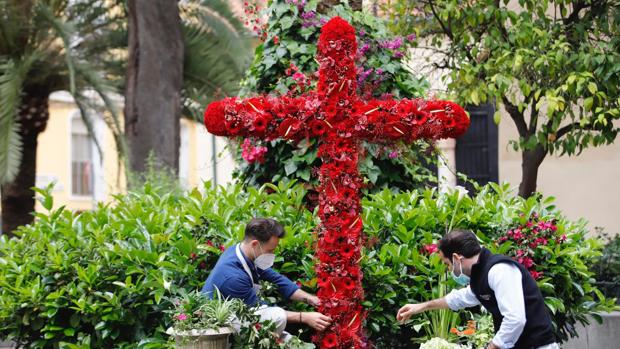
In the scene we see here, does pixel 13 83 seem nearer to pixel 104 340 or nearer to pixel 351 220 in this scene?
pixel 104 340

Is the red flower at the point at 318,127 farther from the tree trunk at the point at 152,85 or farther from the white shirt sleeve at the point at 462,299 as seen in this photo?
the tree trunk at the point at 152,85

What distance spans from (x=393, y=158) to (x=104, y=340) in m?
2.84

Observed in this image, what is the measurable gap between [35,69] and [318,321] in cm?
1201

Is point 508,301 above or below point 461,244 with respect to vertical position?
below

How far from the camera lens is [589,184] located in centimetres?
1575

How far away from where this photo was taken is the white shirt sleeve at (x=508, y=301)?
5871mm

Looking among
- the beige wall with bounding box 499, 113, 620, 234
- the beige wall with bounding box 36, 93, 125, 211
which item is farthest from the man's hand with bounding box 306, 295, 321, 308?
the beige wall with bounding box 36, 93, 125, 211

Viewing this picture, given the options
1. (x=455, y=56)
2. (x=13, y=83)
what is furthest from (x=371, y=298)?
(x=13, y=83)

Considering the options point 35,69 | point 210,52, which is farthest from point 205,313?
point 210,52

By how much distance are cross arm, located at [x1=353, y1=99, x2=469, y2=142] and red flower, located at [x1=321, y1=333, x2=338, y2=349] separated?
49.0 inches

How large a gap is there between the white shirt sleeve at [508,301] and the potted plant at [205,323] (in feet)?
Answer: 5.18

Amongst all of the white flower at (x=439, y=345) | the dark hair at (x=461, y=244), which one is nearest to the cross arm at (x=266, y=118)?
the dark hair at (x=461, y=244)

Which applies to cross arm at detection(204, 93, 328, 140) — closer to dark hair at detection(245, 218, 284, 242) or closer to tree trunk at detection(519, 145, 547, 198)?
dark hair at detection(245, 218, 284, 242)

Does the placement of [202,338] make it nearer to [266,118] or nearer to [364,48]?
[266,118]
